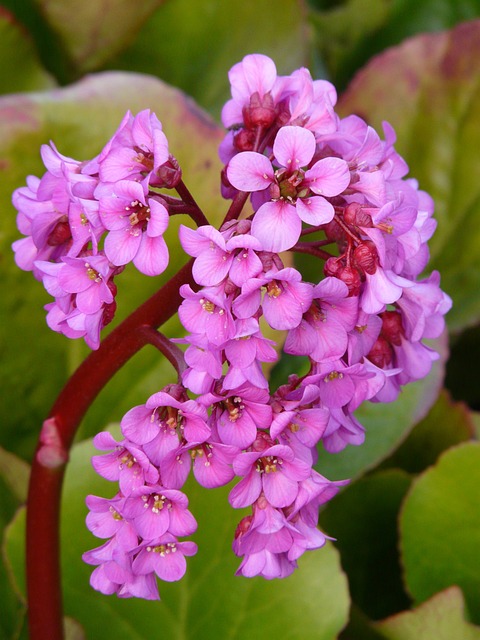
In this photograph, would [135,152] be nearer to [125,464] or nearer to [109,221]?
[109,221]

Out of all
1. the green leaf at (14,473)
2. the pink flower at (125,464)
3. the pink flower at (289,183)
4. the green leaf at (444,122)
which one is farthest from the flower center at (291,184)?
the green leaf at (444,122)

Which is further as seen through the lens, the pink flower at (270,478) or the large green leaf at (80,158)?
the large green leaf at (80,158)

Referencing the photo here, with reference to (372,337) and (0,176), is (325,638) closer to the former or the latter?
(372,337)

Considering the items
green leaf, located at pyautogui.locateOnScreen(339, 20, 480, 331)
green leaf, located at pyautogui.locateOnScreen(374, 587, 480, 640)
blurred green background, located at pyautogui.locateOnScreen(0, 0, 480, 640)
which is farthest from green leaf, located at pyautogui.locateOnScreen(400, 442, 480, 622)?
green leaf, located at pyautogui.locateOnScreen(339, 20, 480, 331)

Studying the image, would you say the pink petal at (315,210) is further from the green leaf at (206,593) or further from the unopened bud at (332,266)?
the green leaf at (206,593)

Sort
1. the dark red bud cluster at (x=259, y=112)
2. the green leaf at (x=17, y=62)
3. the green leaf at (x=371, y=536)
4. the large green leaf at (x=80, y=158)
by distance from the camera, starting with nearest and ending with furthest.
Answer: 1. the dark red bud cluster at (x=259, y=112)
2. the large green leaf at (x=80, y=158)
3. the green leaf at (x=371, y=536)
4. the green leaf at (x=17, y=62)

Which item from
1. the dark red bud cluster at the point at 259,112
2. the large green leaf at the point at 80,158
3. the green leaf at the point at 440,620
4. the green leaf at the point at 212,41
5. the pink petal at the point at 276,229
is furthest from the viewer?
the green leaf at the point at 212,41

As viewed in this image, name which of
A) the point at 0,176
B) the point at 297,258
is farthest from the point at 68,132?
the point at 297,258

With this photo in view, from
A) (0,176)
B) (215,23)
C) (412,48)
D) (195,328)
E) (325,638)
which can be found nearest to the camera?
(195,328)
